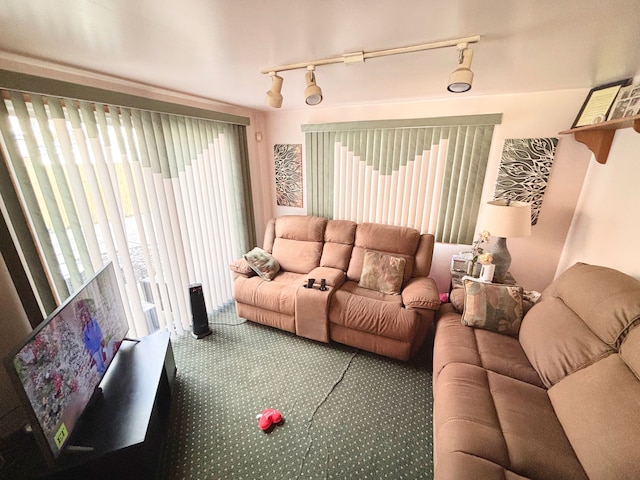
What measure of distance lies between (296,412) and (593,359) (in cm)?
166

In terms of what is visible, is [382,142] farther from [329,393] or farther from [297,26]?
[329,393]

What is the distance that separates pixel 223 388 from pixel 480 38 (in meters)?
2.60

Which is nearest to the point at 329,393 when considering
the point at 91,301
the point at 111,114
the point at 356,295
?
the point at 356,295

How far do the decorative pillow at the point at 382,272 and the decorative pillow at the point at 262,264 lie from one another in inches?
36.3

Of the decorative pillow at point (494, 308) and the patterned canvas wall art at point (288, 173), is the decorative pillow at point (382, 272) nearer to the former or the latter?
the decorative pillow at point (494, 308)

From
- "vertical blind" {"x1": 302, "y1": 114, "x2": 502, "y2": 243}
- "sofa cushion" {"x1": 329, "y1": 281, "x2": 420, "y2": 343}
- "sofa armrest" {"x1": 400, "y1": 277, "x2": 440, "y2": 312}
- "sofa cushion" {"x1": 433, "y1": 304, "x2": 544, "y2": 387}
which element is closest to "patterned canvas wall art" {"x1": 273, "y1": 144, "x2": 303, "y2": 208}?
"vertical blind" {"x1": 302, "y1": 114, "x2": 502, "y2": 243}

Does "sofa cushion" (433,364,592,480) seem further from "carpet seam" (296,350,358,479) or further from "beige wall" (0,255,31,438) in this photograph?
"beige wall" (0,255,31,438)

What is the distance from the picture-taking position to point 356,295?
7.26 feet

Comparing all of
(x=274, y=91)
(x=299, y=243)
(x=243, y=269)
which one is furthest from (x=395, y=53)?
(x=243, y=269)

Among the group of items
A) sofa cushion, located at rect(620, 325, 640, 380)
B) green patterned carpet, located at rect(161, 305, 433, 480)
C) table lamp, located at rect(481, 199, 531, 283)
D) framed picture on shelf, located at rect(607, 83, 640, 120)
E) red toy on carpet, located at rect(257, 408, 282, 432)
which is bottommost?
green patterned carpet, located at rect(161, 305, 433, 480)

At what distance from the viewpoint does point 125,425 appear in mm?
1226

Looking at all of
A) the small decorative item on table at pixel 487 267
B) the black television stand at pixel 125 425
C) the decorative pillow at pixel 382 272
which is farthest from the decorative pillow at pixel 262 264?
the small decorative item on table at pixel 487 267

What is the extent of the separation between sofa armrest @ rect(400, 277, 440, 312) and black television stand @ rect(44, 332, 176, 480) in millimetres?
1793

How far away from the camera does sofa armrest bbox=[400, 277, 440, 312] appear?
77.2 inches
